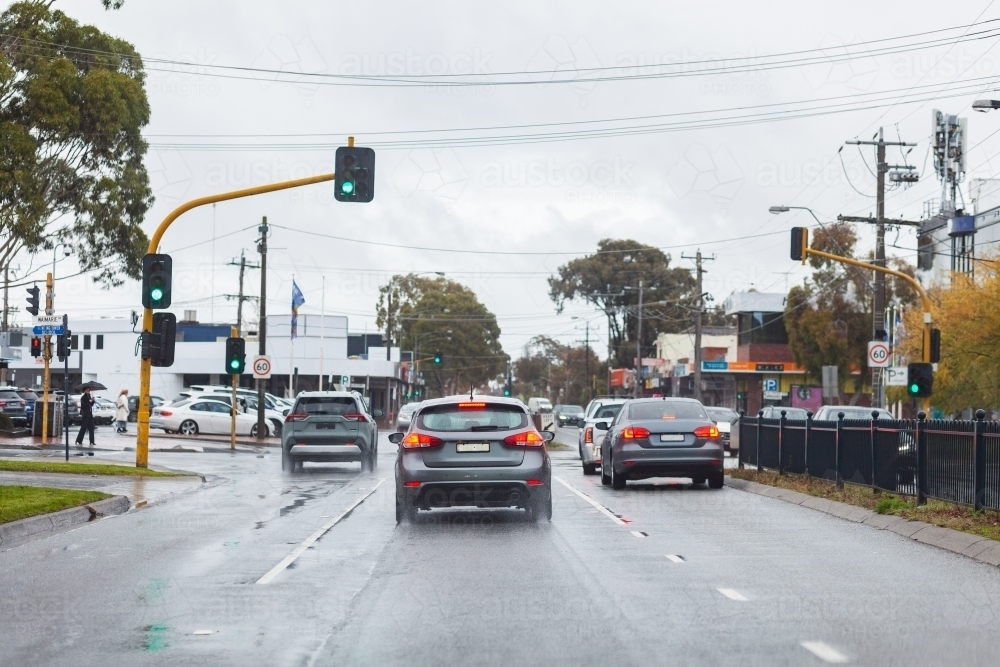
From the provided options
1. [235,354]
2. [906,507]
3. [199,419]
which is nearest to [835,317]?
[199,419]

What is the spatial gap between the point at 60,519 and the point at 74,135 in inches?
759

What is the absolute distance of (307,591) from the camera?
10.7 m

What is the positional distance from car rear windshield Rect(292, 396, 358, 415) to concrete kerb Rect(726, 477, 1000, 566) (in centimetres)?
1065

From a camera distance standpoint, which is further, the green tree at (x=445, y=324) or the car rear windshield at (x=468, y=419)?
the green tree at (x=445, y=324)

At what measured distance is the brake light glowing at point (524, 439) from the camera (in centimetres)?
1686

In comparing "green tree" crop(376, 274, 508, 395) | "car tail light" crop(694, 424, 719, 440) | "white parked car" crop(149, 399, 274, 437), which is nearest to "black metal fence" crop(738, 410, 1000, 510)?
"car tail light" crop(694, 424, 719, 440)

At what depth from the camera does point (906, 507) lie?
57.3 feet

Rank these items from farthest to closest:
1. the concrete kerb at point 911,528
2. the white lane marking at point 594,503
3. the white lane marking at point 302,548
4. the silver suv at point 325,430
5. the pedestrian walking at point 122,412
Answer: the pedestrian walking at point 122,412 < the silver suv at point 325,430 < the white lane marking at point 594,503 < the concrete kerb at point 911,528 < the white lane marking at point 302,548

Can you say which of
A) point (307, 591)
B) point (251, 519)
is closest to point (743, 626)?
point (307, 591)

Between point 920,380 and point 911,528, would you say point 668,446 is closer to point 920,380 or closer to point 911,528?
point 911,528

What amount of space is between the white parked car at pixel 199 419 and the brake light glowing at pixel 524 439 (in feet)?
111

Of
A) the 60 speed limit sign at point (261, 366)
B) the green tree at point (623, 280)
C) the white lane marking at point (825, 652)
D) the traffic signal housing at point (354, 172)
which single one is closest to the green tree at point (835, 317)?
the green tree at point (623, 280)

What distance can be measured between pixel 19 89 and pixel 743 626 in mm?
28066

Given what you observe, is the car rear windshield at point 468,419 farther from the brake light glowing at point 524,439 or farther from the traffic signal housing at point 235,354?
the traffic signal housing at point 235,354
